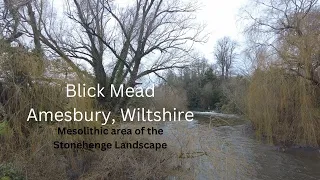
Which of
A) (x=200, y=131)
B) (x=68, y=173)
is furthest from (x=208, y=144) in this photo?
(x=68, y=173)

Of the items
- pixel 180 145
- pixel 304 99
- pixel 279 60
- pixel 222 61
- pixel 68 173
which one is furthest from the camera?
pixel 222 61

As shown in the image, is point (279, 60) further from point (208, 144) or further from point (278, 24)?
point (208, 144)

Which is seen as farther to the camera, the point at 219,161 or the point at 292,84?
the point at 292,84

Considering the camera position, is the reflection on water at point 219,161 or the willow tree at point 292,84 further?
the willow tree at point 292,84

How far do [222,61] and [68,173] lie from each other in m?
40.0

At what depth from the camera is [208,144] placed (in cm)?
672

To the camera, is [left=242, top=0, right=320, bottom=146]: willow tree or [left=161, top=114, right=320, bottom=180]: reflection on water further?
[left=242, top=0, right=320, bottom=146]: willow tree

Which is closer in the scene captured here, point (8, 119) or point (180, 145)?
point (8, 119)

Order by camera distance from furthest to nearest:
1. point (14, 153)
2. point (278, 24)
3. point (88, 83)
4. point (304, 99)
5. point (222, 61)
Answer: point (222, 61)
point (278, 24)
point (304, 99)
point (88, 83)
point (14, 153)

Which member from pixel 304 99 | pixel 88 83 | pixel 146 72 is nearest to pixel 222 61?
pixel 146 72

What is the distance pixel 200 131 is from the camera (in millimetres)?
6914

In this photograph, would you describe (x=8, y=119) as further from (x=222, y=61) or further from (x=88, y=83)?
(x=222, y=61)

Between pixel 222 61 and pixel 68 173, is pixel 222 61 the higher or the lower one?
the higher one

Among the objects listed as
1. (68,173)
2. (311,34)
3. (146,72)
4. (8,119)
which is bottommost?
(68,173)
